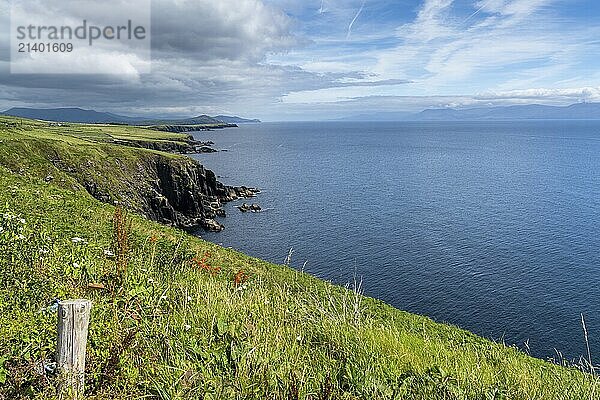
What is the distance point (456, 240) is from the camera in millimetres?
57250

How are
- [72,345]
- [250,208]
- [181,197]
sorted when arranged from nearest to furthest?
[72,345], [181,197], [250,208]

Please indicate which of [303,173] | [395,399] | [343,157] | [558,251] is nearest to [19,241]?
[395,399]

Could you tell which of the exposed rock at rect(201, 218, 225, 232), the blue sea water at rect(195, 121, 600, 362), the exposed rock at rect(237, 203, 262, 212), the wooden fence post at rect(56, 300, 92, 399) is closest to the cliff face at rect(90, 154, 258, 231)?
the exposed rock at rect(201, 218, 225, 232)

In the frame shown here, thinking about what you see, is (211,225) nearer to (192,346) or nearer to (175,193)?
(175,193)

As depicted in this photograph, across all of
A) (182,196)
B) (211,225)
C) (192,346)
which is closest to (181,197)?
(182,196)

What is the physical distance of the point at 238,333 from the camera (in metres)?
6.62

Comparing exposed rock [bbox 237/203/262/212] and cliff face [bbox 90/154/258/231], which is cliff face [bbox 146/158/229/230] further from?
exposed rock [bbox 237/203/262/212]

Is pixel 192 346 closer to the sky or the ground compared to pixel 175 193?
closer to the sky

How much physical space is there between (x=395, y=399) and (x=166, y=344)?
2947mm

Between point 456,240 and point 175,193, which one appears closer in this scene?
point 456,240

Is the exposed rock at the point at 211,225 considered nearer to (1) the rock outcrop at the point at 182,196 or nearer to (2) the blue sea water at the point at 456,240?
(1) the rock outcrop at the point at 182,196

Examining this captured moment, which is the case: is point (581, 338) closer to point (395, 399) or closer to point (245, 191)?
point (395, 399)

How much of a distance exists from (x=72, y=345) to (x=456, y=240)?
5709 centimetres

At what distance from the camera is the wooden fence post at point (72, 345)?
170 inches
